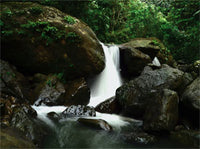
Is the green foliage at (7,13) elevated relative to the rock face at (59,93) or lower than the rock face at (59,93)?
elevated

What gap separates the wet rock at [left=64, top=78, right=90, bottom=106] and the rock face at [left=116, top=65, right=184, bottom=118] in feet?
4.58

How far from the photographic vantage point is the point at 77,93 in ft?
22.9

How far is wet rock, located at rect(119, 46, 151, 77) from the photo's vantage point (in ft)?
28.2

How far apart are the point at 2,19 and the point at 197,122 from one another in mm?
7633

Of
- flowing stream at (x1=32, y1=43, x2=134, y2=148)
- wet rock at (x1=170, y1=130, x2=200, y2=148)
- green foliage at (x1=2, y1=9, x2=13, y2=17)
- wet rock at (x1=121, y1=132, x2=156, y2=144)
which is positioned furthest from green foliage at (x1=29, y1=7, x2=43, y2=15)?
wet rock at (x1=170, y1=130, x2=200, y2=148)

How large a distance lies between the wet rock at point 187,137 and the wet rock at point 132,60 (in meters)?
4.53

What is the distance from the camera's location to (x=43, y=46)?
23.7 feet

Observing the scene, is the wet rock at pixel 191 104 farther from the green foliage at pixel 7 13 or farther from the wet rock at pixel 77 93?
the green foliage at pixel 7 13

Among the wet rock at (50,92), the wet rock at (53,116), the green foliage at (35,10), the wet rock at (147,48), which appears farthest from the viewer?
the wet rock at (147,48)

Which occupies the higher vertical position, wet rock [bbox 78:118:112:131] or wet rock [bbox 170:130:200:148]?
wet rock [bbox 78:118:112:131]

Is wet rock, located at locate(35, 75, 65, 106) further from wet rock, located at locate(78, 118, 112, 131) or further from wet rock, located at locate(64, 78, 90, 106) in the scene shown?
wet rock, located at locate(78, 118, 112, 131)

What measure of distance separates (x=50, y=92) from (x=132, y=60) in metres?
4.09

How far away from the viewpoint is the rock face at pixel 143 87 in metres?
5.91

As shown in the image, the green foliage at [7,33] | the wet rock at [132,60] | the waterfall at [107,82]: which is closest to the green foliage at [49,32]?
the green foliage at [7,33]
